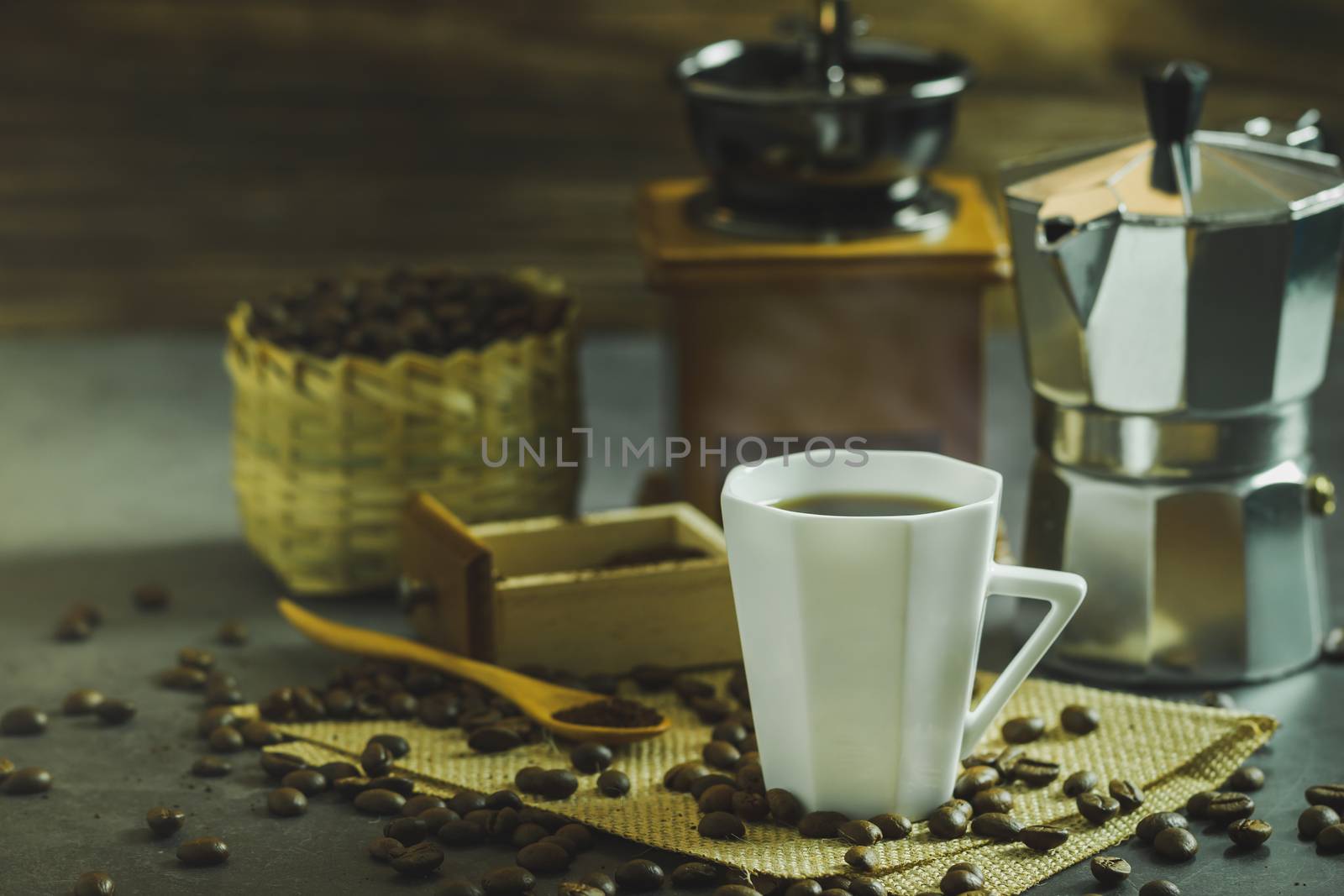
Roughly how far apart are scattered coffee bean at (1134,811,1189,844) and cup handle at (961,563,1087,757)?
0.40ft

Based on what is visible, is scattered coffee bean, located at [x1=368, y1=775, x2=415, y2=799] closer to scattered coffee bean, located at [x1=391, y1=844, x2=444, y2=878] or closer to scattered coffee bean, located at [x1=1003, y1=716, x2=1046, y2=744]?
scattered coffee bean, located at [x1=391, y1=844, x2=444, y2=878]

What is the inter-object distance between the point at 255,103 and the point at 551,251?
0.47 metres

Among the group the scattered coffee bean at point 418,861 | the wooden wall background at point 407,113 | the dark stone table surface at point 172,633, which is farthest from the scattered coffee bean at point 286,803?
the wooden wall background at point 407,113

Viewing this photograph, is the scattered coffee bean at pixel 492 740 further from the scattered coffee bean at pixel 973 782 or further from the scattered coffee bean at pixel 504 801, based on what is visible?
the scattered coffee bean at pixel 973 782

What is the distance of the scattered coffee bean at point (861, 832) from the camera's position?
3.52ft

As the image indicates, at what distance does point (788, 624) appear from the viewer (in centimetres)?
106

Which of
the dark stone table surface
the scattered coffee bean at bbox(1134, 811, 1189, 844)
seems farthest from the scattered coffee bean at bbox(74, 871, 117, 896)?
the scattered coffee bean at bbox(1134, 811, 1189, 844)

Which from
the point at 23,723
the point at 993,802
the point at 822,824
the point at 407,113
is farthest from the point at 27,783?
the point at 407,113

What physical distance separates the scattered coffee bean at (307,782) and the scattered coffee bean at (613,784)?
20 centimetres

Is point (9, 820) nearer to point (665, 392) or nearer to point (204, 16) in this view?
point (665, 392)

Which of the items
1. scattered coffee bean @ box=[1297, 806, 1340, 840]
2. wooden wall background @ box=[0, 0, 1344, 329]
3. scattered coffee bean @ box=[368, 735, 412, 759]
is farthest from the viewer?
wooden wall background @ box=[0, 0, 1344, 329]

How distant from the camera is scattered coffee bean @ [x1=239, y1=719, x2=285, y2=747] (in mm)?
1284

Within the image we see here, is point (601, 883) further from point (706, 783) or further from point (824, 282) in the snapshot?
point (824, 282)

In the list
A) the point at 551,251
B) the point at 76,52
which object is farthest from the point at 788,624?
the point at 76,52
